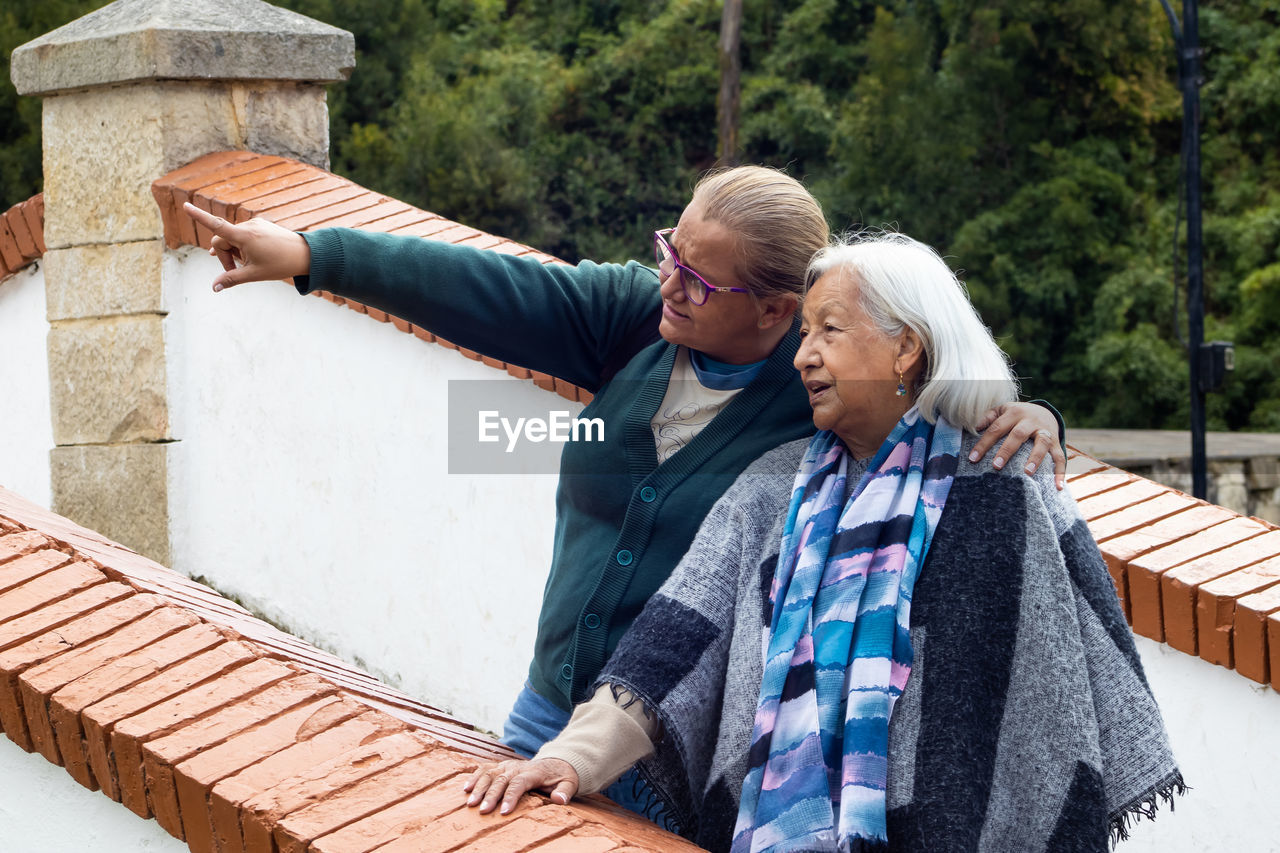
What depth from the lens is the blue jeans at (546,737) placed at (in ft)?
6.40

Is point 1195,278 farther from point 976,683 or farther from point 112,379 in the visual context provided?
point 976,683

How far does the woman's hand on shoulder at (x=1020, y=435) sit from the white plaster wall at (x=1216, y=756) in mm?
1080

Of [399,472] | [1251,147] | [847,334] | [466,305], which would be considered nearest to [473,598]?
[399,472]

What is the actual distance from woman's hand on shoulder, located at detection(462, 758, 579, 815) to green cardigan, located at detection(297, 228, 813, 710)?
27 cm

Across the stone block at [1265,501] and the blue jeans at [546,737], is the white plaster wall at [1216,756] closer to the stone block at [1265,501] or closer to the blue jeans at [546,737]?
the blue jeans at [546,737]

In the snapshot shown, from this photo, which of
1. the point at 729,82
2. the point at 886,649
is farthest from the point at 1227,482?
the point at 729,82

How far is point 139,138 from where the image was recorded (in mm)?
3969

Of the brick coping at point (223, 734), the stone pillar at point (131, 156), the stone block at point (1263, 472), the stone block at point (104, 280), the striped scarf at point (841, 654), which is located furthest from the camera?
the stone block at point (1263, 472)

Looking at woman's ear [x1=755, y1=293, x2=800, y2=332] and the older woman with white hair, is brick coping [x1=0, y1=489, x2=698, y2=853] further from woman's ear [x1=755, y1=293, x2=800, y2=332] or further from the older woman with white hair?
woman's ear [x1=755, y1=293, x2=800, y2=332]

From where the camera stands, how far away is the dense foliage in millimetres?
16953

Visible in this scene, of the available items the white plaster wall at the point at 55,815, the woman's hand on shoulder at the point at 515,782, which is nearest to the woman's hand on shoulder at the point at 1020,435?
the woman's hand on shoulder at the point at 515,782

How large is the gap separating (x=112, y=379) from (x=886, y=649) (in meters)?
3.19

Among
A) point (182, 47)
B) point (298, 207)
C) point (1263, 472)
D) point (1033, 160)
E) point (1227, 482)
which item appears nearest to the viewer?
point (298, 207)

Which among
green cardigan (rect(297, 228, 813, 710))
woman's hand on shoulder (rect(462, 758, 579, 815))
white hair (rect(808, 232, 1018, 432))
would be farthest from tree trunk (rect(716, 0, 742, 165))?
woman's hand on shoulder (rect(462, 758, 579, 815))
